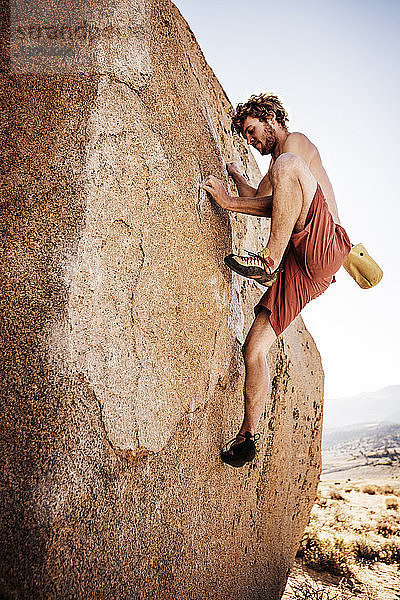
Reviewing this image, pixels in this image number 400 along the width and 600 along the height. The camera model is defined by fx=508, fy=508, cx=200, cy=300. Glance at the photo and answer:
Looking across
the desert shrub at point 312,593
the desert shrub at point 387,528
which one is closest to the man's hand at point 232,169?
the desert shrub at point 312,593

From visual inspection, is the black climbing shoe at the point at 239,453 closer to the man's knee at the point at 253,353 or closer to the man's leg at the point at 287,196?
the man's knee at the point at 253,353

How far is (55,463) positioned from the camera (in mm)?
1747

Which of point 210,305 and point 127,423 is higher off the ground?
point 210,305

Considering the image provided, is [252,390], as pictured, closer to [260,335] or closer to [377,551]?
[260,335]

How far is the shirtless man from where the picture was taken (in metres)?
2.66

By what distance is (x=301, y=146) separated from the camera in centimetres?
288

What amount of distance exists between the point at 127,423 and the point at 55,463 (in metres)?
0.35

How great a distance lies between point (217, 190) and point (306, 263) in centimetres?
65

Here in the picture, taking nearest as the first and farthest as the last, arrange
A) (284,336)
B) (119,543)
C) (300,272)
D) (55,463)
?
(55,463), (119,543), (300,272), (284,336)

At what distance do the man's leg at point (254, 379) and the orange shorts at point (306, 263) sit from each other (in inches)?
5.2

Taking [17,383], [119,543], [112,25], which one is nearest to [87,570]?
[119,543]

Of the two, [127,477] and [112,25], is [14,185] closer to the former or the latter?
[112,25]

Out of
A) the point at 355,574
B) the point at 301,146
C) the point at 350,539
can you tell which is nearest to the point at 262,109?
the point at 301,146

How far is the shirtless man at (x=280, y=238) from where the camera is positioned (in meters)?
2.66
